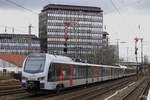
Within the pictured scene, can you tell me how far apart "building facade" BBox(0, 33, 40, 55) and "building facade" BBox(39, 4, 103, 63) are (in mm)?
3269

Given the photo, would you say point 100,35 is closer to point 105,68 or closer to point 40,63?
point 105,68

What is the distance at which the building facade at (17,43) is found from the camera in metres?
161

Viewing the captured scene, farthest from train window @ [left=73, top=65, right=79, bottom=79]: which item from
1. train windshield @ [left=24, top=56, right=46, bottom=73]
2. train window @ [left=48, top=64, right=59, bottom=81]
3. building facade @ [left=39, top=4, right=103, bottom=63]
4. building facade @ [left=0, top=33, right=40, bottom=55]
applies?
building facade @ [left=0, top=33, right=40, bottom=55]

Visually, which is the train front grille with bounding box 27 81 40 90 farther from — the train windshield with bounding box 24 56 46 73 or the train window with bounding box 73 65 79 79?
the train window with bounding box 73 65 79 79

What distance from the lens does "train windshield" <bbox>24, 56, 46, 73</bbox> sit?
104 ft

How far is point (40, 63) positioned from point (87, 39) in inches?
5398

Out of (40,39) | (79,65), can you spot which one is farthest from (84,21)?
(79,65)

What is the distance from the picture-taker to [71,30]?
5866 inches

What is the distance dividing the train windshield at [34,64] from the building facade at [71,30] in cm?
11115

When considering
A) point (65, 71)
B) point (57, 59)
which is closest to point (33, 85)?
point (57, 59)

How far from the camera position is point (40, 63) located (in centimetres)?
3195

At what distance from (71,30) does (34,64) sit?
117225 millimetres

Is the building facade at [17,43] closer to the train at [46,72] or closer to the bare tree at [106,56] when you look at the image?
the bare tree at [106,56]

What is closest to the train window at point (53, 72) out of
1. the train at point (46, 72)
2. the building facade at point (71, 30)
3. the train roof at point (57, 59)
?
the train at point (46, 72)
